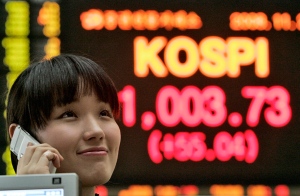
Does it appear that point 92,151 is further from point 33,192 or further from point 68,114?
point 33,192

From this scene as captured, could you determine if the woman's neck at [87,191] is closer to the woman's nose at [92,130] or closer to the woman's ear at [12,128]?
the woman's nose at [92,130]

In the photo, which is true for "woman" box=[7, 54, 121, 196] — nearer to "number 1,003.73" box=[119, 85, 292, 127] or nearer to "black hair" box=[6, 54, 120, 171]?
"black hair" box=[6, 54, 120, 171]

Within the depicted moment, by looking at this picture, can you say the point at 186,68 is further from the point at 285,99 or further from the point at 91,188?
the point at 91,188

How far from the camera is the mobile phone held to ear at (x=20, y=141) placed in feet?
4.42

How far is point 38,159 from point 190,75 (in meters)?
3.38

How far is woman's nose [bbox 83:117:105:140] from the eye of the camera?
4.28 feet

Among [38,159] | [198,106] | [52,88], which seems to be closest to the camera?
[38,159]

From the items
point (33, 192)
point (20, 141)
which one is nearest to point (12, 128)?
point (20, 141)

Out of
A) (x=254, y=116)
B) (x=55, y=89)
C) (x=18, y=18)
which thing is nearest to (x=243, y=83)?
(x=254, y=116)

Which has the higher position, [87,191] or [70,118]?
[70,118]

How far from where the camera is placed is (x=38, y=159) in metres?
1.26

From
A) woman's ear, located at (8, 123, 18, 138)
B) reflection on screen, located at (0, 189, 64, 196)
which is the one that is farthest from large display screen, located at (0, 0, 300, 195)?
reflection on screen, located at (0, 189, 64, 196)

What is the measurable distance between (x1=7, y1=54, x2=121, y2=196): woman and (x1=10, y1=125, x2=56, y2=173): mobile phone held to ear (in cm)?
1

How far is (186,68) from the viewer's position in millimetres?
4602
